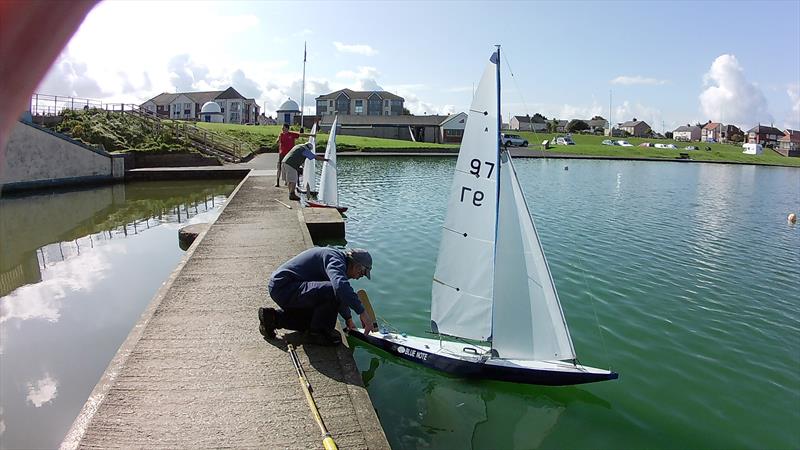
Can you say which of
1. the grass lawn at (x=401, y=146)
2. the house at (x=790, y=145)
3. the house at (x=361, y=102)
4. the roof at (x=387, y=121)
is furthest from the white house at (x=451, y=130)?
the house at (x=790, y=145)

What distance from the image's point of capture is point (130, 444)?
4.96m

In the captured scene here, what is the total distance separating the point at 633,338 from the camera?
10500mm

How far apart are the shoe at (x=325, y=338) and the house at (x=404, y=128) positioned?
8378 cm

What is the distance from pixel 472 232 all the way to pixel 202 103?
12834 centimetres

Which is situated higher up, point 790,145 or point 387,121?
point 790,145

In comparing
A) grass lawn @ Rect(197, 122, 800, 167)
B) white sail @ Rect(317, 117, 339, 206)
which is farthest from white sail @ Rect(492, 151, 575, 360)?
grass lawn @ Rect(197, 122, 800, 167)

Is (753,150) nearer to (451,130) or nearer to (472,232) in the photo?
(451,130)

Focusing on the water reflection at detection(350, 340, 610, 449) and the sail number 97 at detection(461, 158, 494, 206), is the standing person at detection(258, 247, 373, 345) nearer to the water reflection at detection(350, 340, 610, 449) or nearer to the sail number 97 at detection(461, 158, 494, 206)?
the water reflection at detection(350, 340, 610, 449)

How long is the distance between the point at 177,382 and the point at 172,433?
1.06 meters

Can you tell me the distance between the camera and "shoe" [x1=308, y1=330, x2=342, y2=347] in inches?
291

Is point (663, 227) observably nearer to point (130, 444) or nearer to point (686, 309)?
point (686, 309)

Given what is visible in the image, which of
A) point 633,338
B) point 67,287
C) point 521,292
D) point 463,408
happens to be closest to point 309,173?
point 67,287

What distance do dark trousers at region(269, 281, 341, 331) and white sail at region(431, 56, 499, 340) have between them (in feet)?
6.00

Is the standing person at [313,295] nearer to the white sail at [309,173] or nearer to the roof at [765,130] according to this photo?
the white sail at [309,173]
